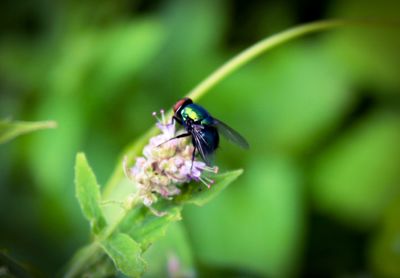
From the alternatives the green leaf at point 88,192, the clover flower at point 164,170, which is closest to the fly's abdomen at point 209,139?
the clover flower at point 164,170

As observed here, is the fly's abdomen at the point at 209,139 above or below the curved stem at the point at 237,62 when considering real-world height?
below

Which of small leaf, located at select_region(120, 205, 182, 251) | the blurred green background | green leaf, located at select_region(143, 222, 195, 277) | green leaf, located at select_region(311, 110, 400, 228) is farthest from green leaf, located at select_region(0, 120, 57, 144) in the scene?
green leaf, located at select_region(311, 110, 400, 228)

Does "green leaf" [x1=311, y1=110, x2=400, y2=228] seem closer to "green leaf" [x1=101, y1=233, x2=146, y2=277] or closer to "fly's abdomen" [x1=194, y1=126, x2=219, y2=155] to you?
"fly's abdomen" [x1=194, y1=126, x2=219, y2=155]

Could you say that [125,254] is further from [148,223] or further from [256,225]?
[256,225]

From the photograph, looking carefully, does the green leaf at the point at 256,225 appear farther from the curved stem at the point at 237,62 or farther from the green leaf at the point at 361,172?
the curved stem at the point at 237,62


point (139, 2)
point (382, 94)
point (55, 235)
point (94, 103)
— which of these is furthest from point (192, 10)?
point (55, 235)

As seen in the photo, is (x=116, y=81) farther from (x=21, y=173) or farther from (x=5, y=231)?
(x=5, y=231)
